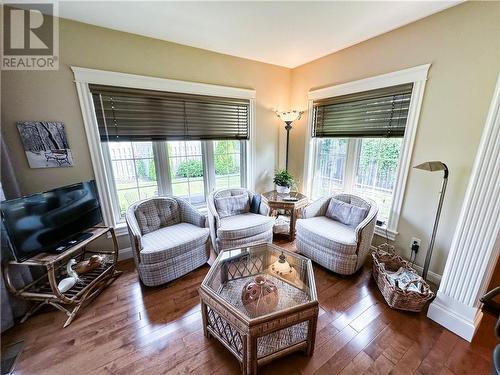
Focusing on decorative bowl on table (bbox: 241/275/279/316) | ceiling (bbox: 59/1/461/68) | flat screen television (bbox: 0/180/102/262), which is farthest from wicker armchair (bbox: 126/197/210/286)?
ceiling (bbox: 59/1/461/68)

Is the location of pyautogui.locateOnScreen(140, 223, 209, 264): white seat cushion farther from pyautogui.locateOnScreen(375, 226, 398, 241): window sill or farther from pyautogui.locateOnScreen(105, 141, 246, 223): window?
pyautogui.locateOnScreen(375, 226, 398, 241): window sill

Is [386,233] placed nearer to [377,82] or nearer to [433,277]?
[433,277]

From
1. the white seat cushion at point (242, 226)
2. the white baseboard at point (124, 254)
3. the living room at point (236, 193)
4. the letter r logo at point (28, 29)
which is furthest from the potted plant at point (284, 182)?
the letter r logo at point (28, 29)

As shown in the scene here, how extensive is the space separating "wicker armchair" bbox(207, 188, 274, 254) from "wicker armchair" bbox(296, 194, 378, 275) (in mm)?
438

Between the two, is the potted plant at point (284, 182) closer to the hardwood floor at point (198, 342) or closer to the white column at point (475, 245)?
the hardwood floor at point (198, 342)

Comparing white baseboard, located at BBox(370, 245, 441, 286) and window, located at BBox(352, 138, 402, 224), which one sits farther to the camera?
window, located at BBox(352, 138, 402, 224)

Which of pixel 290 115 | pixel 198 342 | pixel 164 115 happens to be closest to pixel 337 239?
pixel 198 342

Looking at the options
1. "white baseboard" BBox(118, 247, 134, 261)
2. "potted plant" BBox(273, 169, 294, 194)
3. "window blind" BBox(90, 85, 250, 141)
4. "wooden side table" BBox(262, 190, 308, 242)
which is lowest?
"white baseboard" BBox(118, 247, 134, 261)

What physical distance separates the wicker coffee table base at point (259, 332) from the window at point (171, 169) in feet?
5.48

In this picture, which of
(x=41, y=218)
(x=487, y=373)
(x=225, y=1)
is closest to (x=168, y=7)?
(x=225, y=1)

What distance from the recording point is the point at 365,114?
2.37 m

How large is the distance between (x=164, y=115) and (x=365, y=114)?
7.65 feet

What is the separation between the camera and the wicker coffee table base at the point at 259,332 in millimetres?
1154

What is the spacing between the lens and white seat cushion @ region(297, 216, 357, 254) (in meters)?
2.02
